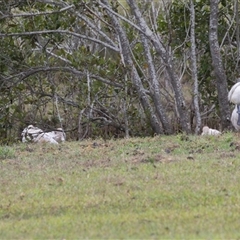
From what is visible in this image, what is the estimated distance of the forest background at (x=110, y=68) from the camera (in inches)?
583

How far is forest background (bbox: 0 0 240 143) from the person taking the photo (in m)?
14.8

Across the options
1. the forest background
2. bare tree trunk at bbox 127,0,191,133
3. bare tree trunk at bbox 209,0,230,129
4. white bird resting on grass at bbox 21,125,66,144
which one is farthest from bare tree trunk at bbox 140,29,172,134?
white bird resting on grass at bbox 21,125,66,144

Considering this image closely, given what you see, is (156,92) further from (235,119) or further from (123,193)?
(123,193)

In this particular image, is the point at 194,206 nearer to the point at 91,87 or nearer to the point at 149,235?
the point at 149,235

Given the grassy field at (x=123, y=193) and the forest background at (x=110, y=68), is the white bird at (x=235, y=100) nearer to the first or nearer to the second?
the forest background at (x=110, y=68)

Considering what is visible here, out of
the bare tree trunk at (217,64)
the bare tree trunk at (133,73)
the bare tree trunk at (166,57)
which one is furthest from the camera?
the bare tree trunk at (133,73)

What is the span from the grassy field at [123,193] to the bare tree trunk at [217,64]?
336 centimetres

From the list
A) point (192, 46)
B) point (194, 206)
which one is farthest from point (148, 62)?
point (194, 206)

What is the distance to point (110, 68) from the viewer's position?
607 inches

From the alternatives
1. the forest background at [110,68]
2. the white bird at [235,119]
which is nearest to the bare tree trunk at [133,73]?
the forest background at [110,68]

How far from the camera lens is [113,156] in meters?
10.8

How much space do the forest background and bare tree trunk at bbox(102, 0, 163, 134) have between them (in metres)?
0.02

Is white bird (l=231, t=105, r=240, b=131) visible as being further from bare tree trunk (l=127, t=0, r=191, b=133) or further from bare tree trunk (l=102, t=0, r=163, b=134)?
bare tree trunk (l=102, t=0, r=163, b=134)

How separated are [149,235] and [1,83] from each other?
32.5ft
